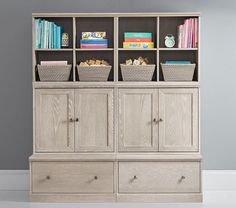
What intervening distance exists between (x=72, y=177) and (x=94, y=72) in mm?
983

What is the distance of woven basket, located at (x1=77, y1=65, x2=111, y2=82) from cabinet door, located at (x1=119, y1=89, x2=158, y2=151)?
212 millimetres

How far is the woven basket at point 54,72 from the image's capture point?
203 inches

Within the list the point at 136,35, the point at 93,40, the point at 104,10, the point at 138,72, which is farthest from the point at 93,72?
the point at 104,10

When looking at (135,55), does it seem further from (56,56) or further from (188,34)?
(56,56)

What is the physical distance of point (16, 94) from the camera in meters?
5.61

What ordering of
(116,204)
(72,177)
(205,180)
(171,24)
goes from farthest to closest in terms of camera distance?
(205,180) < (171,24) < (72,177) < (116,204)

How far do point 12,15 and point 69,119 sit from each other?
4.21ft

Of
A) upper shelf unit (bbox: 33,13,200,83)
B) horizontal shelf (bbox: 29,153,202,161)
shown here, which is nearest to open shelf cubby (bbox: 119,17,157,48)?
upper shelf unit (bbox: 33,13,200,83)

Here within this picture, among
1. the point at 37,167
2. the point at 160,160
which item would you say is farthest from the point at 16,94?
the point at 160,160

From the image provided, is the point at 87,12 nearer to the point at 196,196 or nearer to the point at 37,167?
the point at 37,167

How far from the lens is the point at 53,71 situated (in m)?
5.16

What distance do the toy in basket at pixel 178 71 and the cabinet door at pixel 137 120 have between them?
21cm

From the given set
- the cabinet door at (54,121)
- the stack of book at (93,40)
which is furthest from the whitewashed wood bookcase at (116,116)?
the stack of book at (93,40)

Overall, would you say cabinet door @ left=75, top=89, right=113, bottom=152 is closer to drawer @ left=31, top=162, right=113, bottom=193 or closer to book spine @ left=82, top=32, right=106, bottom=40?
drawer @ left=31, top=162, right=113, bottom=193
